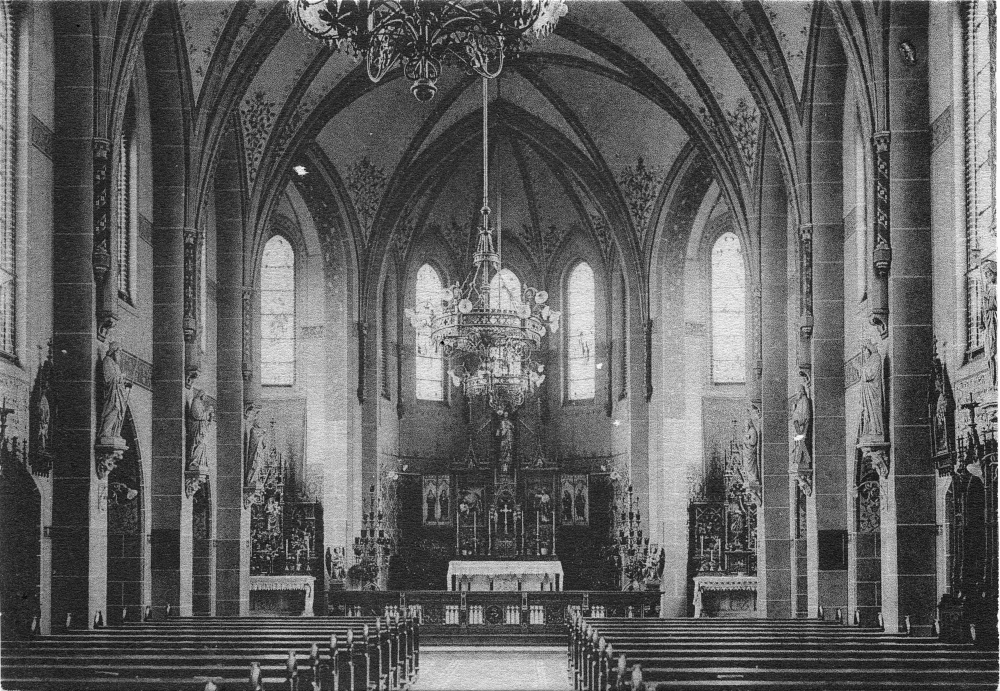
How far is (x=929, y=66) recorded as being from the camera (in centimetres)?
1588

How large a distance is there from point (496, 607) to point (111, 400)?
1091cm

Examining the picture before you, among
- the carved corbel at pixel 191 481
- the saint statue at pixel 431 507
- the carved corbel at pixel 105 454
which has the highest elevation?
the carved corbel at pixel 105 454

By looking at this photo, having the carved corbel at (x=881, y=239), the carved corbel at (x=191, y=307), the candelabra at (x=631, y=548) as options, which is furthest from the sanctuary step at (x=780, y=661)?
the candelabra at (x=631, y=548)

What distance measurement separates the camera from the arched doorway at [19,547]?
45.3 feet

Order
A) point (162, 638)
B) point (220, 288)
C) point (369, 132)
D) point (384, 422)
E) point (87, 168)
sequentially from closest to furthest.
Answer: point (162, 638)
point (87, 168)
point (220, 288)
point (369, 132)
point (384, 422)

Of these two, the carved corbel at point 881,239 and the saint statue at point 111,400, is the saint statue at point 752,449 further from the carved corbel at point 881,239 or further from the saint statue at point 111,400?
the saint statue at point 111,400

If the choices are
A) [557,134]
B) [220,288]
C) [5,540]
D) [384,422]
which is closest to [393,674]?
[5,540]

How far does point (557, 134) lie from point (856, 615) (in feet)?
46.1

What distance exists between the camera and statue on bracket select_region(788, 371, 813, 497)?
65.5 ft

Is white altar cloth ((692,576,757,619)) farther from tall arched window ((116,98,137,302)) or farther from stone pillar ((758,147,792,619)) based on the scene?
tall arched window ((116,98,137,302))

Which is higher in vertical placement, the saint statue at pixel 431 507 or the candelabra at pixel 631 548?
the saint statue at pixel 431 507

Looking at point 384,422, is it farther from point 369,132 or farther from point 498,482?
point 369,132

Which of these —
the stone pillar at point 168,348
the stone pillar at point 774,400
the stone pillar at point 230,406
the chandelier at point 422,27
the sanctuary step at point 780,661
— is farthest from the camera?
the stone pillar at point 230,406

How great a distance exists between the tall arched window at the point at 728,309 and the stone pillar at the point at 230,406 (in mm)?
11468
